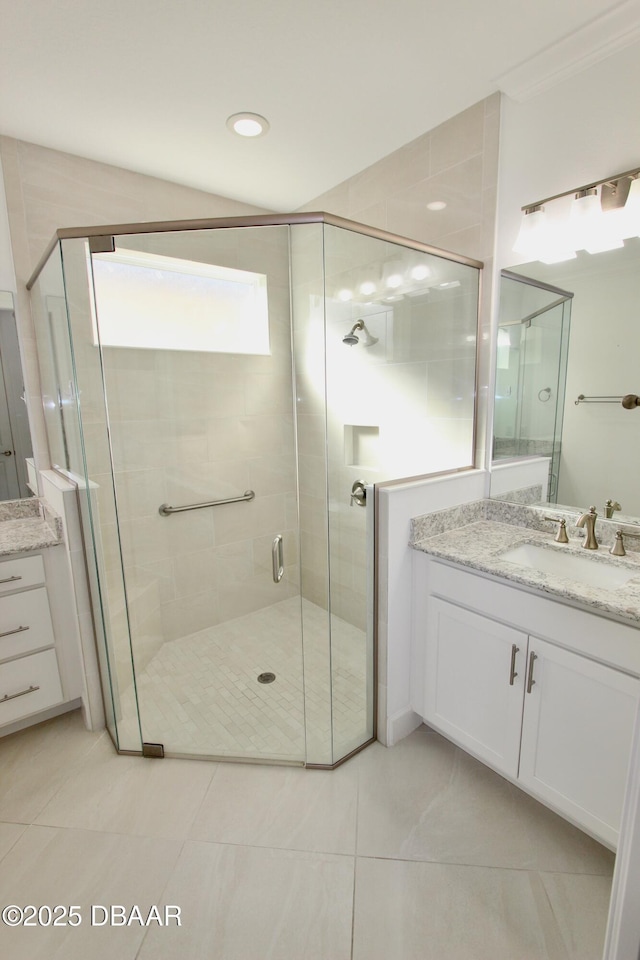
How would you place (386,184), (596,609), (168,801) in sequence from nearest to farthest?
1. (596,609)
2. (168,801)
3. (386,184)

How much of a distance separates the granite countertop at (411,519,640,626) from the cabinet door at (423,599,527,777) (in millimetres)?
197

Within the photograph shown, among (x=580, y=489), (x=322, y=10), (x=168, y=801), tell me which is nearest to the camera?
(x=322, y=10)

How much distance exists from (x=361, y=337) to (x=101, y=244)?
114 cm

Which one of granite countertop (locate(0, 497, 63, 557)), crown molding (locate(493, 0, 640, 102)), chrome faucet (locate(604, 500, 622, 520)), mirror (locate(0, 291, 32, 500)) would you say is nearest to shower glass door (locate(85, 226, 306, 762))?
granite countertop (locate(0, 497, 63, 557))

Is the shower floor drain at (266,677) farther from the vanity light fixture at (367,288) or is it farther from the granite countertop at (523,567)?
Result: the vanity light fixture at (367,288)

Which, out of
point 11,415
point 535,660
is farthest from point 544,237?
point 11,415

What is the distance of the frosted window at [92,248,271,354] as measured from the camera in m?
2.02

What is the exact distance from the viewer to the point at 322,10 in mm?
1354

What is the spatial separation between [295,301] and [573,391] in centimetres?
121

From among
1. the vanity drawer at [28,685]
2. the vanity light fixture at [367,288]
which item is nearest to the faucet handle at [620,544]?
the vanity light fixture at [367,288]

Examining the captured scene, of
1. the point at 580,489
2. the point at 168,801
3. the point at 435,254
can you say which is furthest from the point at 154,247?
the point at 168,801

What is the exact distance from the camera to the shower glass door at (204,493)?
75.6 inches

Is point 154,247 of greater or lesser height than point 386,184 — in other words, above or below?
below

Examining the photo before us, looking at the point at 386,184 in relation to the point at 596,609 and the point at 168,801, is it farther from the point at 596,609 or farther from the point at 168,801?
the point at 168,801
